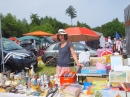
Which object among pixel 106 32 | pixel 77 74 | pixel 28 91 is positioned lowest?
pixel 28 91

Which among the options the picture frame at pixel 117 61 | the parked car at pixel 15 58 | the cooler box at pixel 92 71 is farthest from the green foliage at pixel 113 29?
the cooler box at pixel 92 71

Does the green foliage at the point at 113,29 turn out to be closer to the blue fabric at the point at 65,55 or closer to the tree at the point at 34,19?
the tree at the point at 34,19

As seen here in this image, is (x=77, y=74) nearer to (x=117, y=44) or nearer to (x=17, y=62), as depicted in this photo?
(x=17, y=62)

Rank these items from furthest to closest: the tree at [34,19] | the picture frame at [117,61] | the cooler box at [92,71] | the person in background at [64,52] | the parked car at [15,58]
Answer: the tree at [34,19] < the parked car at [15,58] < the person in background at [64,52] < the picture frame at [117,61] < the cooler box at [92,71]

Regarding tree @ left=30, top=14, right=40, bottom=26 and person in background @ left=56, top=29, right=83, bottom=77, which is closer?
person in background @ left=56, top=29, right=83, bottom=77

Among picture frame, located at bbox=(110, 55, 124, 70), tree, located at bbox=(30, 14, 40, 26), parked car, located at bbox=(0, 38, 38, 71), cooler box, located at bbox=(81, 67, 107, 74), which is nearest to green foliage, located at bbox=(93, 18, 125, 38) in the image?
tree, located at bbox=(30, 14, 40, 26)

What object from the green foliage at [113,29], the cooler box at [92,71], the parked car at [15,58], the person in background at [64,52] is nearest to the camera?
the cooler box at [92,71]

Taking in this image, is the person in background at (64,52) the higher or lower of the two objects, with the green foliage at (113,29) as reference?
lower

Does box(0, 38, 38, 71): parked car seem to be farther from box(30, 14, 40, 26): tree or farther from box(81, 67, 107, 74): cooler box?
box(30, 14, 40, 26): tree

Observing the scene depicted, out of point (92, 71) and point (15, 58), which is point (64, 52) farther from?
point (15, 58)

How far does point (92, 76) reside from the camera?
2674 millimetres

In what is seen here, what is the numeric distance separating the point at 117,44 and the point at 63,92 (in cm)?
1024

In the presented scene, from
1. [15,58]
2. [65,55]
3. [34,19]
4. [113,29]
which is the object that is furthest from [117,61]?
[113,29]

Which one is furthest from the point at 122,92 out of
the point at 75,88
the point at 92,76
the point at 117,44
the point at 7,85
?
the point at 117,44
